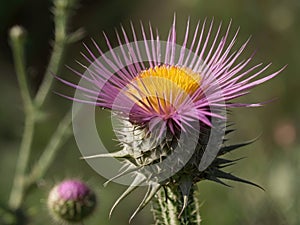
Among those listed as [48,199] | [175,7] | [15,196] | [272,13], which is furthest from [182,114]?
[175,7]

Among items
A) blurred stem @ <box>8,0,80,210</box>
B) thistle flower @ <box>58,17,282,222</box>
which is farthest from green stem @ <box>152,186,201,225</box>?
blurred stem @ <box>8,0,80,210</box>

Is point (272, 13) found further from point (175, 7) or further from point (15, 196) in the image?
point (15, 196)

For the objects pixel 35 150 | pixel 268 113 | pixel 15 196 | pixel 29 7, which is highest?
pixel 29 7

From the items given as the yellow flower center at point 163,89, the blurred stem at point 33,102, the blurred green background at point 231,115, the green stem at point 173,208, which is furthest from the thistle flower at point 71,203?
the blurred green background at point 231,115

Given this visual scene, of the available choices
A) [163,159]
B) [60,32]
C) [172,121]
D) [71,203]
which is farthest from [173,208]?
[60,32]

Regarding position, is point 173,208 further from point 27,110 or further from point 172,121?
point 27,110

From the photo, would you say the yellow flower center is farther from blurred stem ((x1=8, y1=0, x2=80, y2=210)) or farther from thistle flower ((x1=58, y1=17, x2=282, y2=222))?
blurred stem ((x1=8, y1=0, x2=80, y2=210))
